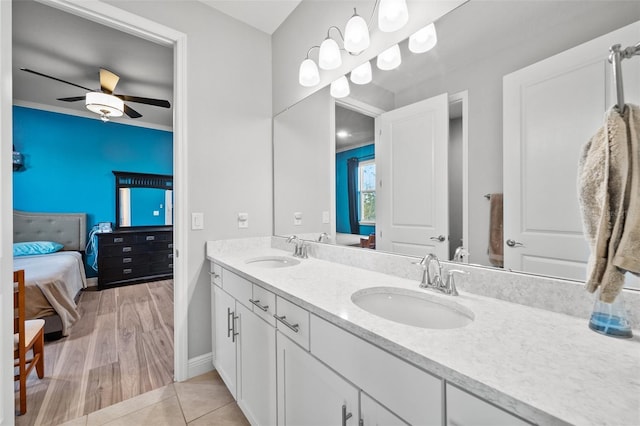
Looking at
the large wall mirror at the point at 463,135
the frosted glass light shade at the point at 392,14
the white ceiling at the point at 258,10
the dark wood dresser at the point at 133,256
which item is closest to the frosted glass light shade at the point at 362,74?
the large wall mirror at the point at 463,135

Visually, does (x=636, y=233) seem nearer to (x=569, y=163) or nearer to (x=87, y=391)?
(x=569, y=163)

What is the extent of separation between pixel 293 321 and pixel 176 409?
119cm

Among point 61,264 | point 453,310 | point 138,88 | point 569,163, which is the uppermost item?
point 138,88

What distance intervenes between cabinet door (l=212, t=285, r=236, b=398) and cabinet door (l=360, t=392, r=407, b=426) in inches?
38.3

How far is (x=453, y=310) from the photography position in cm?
93

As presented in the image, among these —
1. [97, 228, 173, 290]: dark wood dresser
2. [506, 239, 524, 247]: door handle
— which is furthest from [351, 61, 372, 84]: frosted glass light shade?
[97, 228, 173, 290]: dark wood dresser

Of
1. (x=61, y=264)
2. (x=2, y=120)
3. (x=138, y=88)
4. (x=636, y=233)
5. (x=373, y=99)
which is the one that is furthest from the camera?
(x=138, y=88)

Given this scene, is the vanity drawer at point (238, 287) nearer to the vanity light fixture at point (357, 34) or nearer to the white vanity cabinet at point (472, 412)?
the white vanity cabinet at point (472, 412)

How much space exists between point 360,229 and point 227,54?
1715 millimetres

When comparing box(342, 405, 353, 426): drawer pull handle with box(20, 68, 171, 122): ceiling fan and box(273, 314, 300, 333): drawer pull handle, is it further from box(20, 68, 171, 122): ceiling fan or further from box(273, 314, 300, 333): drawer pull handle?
box(20, 68, 171, 122): ceiling fan

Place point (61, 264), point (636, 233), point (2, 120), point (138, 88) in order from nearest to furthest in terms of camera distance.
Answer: point (636, 233)
point (2, 120)
point (61, 264)
point (138, 88)

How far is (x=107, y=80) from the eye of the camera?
109 inches

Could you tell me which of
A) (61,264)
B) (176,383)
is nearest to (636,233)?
(176,383)

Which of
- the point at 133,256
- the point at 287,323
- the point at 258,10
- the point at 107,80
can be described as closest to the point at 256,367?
the point at 287,323
